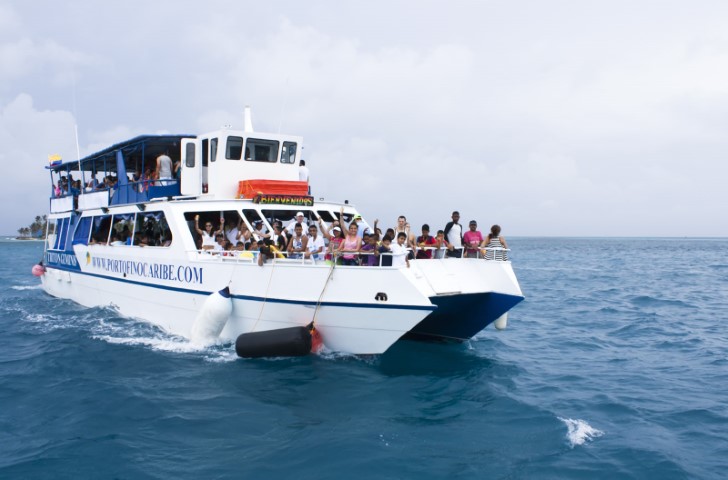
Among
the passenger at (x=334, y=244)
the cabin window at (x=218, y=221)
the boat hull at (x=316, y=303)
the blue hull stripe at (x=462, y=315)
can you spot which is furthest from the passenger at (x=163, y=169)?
the blue hull stripe at (x=462, y=315)

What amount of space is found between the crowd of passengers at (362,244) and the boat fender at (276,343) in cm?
123

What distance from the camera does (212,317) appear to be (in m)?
9.60

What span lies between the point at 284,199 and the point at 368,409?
5.62m

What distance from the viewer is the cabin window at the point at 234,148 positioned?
1212cm

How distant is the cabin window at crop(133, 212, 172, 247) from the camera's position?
41.5 feet

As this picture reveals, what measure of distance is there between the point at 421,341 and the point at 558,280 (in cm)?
2026

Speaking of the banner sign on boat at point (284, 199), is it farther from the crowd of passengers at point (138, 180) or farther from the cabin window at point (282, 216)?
the crowd of passengers at point (138, 180)

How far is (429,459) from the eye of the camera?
5.95 metres

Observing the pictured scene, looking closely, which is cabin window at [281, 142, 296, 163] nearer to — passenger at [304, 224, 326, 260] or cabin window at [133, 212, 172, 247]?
cabin window at [133, 212, 172, 247]

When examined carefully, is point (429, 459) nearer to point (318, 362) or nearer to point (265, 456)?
point (265, 456)

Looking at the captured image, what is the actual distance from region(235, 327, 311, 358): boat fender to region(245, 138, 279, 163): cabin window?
500 centimetres

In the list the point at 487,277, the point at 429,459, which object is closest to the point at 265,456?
the point at 429,459

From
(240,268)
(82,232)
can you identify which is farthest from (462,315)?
(82,232)

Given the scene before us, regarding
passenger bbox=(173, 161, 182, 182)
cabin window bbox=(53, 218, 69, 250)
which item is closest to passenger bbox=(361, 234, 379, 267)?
passenger bbox=(173, 161, 182, 182)
